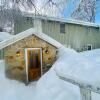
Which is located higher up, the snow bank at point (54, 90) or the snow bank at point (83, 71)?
the snow bank at point (83, 71)

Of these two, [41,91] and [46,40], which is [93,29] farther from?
[41,91]

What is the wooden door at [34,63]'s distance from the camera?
1079 centimetres

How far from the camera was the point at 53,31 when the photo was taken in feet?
56.9

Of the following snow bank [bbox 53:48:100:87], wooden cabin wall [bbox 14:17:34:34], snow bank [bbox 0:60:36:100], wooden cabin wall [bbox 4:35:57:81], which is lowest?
snow bank [bbox 0:60:36:100]

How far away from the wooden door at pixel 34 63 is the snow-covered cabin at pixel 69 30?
523 centimetres

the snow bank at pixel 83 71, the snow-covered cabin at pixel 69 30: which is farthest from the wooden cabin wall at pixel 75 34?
the snow bank at pixel 83 71

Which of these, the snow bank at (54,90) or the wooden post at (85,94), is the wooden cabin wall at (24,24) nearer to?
the snow bank at (54,90)

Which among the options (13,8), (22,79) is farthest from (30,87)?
(13,8)

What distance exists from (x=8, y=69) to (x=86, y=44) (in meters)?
11.3

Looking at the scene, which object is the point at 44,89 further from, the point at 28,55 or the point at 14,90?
→ the point at 28,55

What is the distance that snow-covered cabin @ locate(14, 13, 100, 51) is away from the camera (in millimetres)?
16906

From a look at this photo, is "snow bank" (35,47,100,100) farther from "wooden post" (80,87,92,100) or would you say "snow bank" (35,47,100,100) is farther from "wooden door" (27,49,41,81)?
"wooden door" (27,49,41,81)

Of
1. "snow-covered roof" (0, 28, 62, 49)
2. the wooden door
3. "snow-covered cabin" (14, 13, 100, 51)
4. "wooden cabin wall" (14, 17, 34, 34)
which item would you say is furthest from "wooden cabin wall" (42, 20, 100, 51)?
the wooden door

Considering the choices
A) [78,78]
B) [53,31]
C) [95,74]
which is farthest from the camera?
[53,31]
